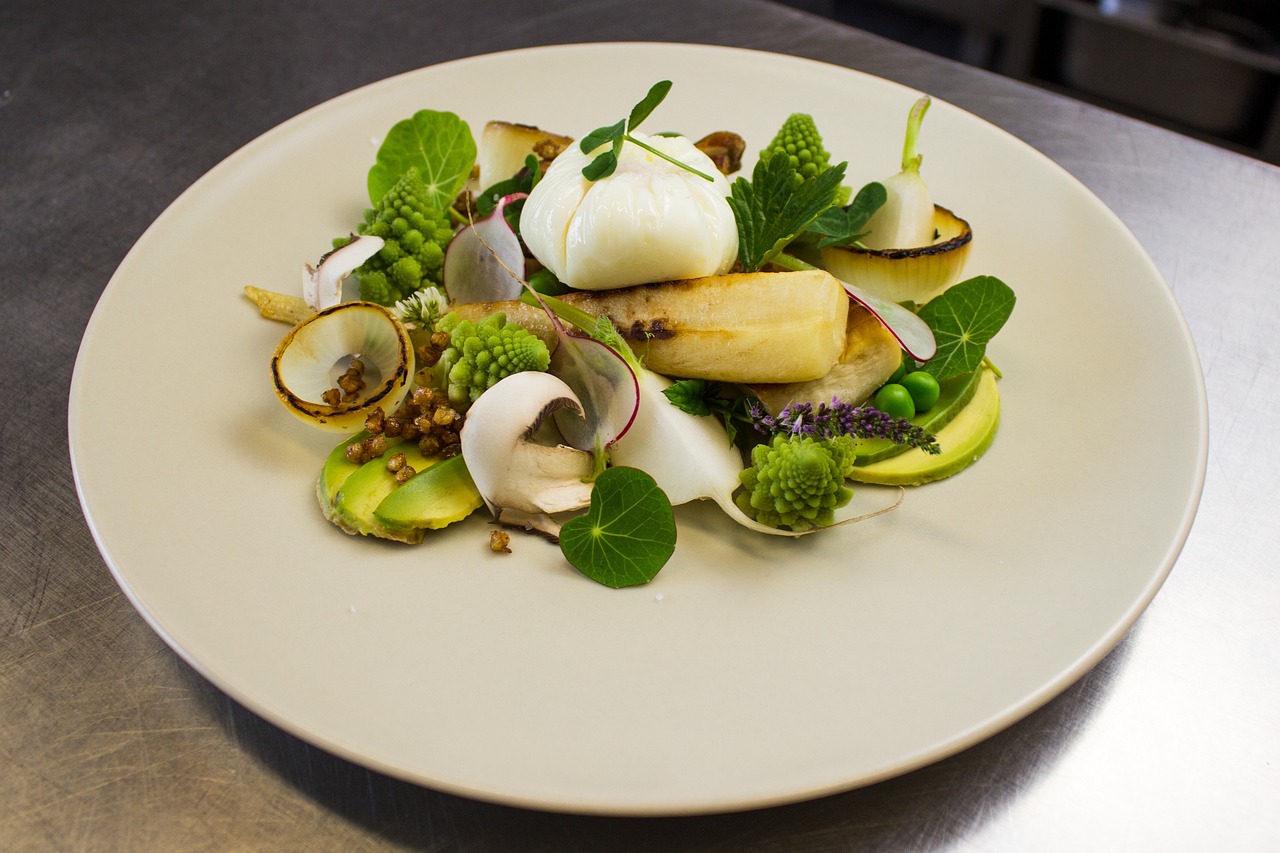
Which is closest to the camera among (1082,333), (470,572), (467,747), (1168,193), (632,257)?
(467,747)

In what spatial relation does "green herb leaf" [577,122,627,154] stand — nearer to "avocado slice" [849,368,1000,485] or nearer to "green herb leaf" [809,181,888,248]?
"green herb leaf" [809,181,888,248]

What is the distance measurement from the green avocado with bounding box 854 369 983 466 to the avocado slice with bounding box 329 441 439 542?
0.62 m

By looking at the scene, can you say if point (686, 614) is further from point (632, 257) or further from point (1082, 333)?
point (1082, 333)

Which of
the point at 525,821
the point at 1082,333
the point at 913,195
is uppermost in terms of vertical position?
the point at 913,195

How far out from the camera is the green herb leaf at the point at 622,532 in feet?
4.24

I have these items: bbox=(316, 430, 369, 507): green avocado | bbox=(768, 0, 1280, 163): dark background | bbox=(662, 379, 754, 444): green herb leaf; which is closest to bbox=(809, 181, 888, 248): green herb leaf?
bbox=(662, 379, 754, 444): green herb leaf

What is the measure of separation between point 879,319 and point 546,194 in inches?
20.7

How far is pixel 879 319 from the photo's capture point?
1487 millimetres

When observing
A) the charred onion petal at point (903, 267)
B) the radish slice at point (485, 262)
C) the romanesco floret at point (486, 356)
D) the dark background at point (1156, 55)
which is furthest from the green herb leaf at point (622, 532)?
the dark background at point (1156, 55)

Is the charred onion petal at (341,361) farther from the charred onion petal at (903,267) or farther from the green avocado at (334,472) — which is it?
the charred onion petal at (903,267)

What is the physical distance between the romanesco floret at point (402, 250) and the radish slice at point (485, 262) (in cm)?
3

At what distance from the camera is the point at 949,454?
1.44 meters

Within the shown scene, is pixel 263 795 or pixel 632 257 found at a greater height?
pixel 632 257

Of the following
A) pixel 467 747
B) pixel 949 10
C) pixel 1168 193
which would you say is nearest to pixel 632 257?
pixel 467 747
